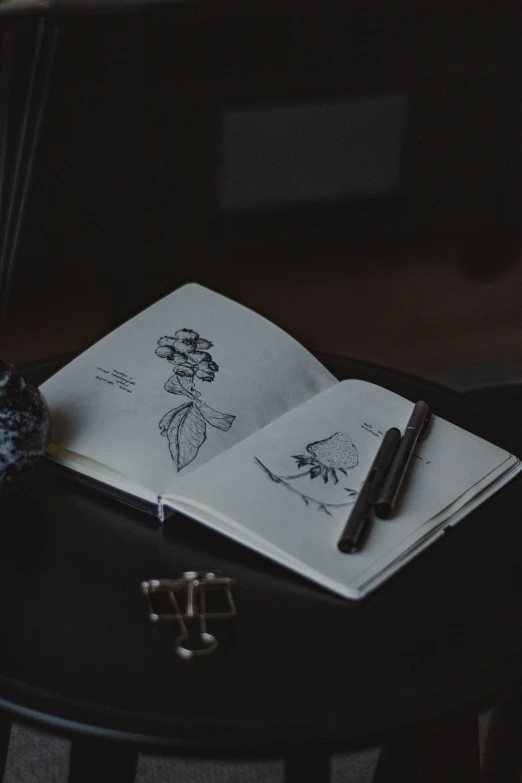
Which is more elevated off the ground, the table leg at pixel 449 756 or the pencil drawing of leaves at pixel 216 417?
the pencil drawing of leaves at pixel 216 417

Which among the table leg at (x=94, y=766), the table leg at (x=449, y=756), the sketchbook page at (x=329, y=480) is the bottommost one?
the table leg at (x=94, y=766)

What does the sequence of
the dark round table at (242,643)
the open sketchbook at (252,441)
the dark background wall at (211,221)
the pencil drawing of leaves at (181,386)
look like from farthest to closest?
A: the dark background wall at (211,221) → the pencil drawing of leaves at (181,386) → the open sketchbook at (252,441) → the dark round table at (242,643)

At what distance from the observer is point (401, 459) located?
589mm

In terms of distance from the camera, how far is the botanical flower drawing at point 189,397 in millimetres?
602

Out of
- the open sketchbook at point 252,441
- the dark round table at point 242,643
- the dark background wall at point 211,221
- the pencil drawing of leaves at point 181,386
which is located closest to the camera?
the dark round table at point 242,643

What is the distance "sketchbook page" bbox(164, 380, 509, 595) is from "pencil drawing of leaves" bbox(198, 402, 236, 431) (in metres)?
0.03

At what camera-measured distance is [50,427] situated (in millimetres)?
578

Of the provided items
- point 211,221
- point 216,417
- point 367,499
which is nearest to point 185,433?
point 216,417

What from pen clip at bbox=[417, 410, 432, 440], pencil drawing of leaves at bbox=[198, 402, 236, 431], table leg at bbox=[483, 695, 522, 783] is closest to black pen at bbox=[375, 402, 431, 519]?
pen clip at bbox=[417, 410, 432, 440]

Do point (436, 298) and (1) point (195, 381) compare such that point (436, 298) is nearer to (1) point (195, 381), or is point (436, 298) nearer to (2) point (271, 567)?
(1) point (195, 381)

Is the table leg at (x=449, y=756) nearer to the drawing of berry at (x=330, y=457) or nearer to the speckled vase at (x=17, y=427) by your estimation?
the drawing of berry at (x=330, y=457)

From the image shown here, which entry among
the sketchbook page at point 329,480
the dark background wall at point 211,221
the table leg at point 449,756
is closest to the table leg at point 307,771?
the table leg at point 449,756

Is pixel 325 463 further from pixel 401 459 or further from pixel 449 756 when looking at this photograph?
pixel 449 756

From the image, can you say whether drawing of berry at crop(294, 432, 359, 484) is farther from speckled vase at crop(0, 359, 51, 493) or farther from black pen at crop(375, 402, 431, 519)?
speckled vase at crop(0, 359, 51, 493)
